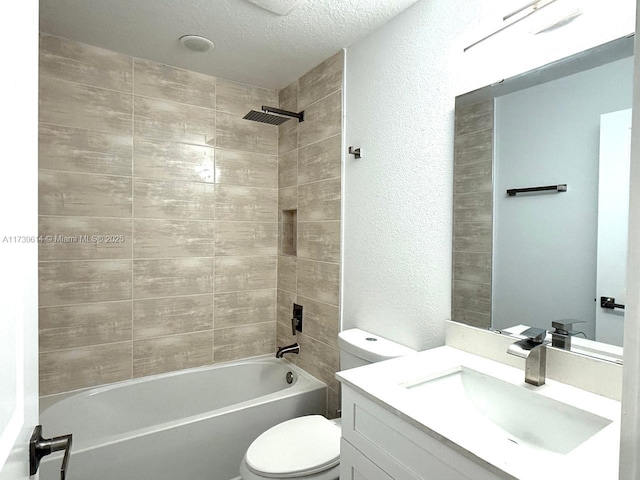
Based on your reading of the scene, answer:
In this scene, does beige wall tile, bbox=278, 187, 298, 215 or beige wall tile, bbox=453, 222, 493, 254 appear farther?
beige wall tile, bbox=278, 187, 298, 215

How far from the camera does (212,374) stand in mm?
2420

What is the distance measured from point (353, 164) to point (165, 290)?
57.2 inches

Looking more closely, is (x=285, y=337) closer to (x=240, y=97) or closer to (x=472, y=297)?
(x=472, y=297)

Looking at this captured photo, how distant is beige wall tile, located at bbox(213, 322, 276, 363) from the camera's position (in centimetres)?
248

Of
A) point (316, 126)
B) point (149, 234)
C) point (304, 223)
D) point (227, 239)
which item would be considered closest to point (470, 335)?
point (304, 223)

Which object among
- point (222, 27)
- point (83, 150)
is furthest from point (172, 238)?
point (222, 27)

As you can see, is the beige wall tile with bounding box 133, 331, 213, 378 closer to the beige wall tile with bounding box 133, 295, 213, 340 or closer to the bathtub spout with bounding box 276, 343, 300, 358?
the beige wall tile with bounding box 133, 295, 213, 340

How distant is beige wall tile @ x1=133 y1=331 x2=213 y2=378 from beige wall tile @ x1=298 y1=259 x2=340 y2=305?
76cm

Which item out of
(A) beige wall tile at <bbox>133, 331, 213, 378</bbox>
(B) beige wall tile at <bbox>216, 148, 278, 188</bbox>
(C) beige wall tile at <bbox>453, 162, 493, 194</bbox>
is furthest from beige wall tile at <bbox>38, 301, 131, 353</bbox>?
(C) beige wall tile at <bbox>453, 162, 493, 194</bbox>

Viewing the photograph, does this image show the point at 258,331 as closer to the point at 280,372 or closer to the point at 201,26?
the point at 280,372

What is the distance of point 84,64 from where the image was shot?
2.02 m

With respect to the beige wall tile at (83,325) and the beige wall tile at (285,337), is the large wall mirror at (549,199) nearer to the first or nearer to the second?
the beige wall tile at (285,337)

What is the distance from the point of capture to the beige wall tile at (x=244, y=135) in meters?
2.44

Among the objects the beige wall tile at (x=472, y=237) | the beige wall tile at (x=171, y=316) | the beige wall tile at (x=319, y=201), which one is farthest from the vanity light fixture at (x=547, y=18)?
the beige wall tile at (x=171, y=316)
